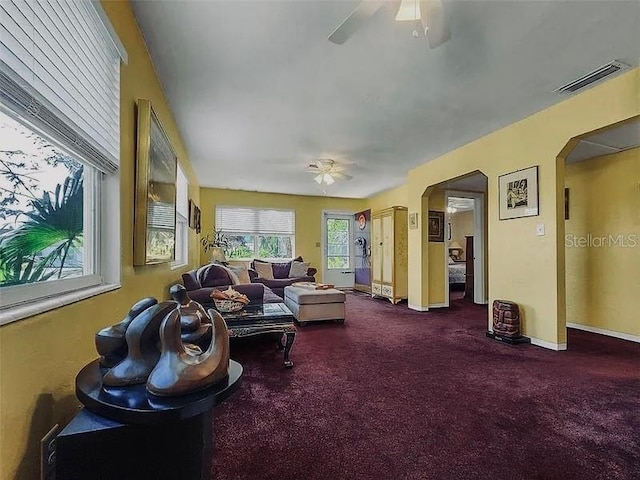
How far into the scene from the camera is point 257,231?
750 centimetres

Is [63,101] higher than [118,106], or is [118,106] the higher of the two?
[118,106]

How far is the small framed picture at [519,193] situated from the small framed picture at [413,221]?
1645mm

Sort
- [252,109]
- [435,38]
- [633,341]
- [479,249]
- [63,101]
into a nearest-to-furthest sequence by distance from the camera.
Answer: [63,101] → [435,38] → [252,109] → [633,341] → [479,249]

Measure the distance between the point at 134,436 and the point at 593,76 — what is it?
12.0 ft

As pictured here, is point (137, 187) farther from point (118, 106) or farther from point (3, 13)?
point (3, 13)

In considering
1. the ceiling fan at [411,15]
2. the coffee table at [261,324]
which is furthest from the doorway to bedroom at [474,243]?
the ceiling fan at [411,15]

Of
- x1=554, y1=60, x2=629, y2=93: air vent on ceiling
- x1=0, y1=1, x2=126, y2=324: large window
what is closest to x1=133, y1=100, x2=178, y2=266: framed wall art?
x1=0, y1=1, x2=126, y2=324: large window

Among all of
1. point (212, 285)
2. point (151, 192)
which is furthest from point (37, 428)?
point (212, 285)

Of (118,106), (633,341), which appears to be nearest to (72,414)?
(118,106)

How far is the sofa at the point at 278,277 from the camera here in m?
6.08

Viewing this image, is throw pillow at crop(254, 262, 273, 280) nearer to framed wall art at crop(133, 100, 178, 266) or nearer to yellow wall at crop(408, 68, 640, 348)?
framed wall art at crop(133, 100, 178, 266)

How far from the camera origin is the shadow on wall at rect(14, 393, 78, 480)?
873 mm

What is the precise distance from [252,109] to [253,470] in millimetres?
2950

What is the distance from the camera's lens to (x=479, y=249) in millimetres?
6145
